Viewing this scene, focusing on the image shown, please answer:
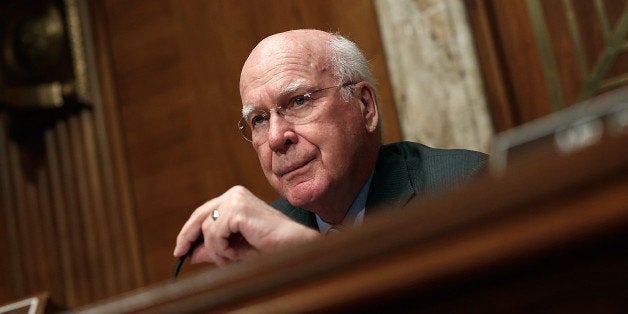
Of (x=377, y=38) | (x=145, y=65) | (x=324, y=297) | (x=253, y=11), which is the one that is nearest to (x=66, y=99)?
(x=145, y=65)

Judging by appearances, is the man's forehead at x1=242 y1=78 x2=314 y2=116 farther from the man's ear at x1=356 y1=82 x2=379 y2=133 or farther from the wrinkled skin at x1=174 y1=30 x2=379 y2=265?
the man's ear at x1=356 y1=82 x2=379 y2=133

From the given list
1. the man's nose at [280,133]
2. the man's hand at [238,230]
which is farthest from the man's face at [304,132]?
the man's hand at [238,230]

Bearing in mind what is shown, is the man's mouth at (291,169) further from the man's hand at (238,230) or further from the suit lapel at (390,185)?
the man's hand at (238,230)

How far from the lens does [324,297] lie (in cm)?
52

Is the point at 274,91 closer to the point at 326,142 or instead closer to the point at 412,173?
the point at 326,142

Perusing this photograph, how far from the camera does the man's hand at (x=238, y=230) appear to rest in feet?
4.56

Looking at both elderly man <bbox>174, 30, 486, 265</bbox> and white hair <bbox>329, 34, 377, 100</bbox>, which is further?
white hair <bbox>329, 34, 377, 100</bbox>

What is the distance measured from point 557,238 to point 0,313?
1293 mm

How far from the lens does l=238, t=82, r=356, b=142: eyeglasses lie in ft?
7.57

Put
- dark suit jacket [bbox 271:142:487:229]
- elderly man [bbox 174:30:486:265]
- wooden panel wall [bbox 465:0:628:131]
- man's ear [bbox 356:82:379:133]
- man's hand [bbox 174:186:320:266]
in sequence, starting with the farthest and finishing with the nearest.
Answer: wooden panel wall [bbox 465:0:628:131], man's ear [bbox 356:82:379:133], elderly man [bbox 174:30:486:265], dark suit jacket [bbox 271:142:487:229], man's hand [bbox 174:186:320:266]

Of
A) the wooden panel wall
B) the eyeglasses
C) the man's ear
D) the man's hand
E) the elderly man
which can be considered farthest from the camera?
the wooden panel wall

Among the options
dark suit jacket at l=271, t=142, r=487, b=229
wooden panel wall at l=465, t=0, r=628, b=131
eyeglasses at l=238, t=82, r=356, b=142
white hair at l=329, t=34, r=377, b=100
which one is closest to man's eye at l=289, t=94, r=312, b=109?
eyeglasses at l=238, t=82, r=356, b=142

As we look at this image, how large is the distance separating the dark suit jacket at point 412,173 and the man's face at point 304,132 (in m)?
0.09

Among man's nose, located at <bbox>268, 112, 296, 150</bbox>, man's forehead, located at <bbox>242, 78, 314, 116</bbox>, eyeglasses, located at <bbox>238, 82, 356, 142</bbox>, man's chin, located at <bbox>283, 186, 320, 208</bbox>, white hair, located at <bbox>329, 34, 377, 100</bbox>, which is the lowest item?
man's chin, located at <bbox>283, 186, 320, 208</bbox>
